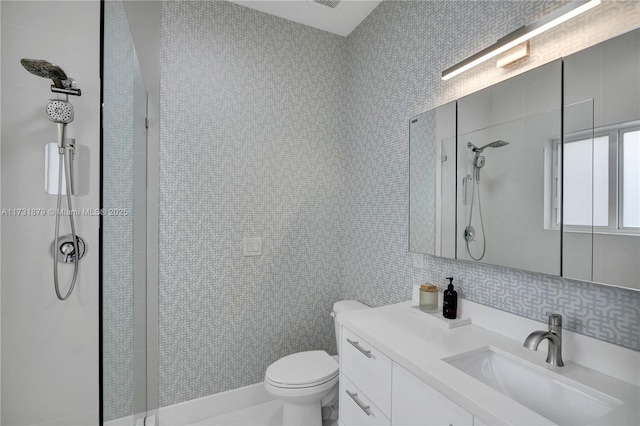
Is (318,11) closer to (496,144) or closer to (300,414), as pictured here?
(496,144)

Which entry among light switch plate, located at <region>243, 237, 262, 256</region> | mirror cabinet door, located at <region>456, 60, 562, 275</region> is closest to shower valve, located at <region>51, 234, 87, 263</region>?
light switch plate, located at <region>243, 237, 262, 256</region>

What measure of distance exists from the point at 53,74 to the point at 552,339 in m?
2.16

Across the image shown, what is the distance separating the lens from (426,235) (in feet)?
5.24

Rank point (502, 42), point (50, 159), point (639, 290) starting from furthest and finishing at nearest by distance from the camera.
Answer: point (50, 159) → point (502, 42) → point (639, 290)

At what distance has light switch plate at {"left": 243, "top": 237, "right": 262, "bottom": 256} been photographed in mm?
2082

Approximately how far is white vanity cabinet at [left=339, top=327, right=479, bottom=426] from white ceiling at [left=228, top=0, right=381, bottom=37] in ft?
6.48

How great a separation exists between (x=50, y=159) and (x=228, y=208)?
0.91m

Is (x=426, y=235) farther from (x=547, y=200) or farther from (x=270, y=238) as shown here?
(x=270, y=238)

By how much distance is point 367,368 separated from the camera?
1.25 meters

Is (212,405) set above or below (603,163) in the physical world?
below

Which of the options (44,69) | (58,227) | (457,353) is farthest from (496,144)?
(58,227)

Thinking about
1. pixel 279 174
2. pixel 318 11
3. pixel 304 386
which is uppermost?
pixel 318 11

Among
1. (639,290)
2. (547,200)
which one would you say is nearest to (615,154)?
(547,200)

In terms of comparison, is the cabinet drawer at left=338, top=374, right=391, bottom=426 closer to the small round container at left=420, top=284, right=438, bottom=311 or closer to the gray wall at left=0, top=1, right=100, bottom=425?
the small round container at left=420, top=284, right=438, bottom=311
